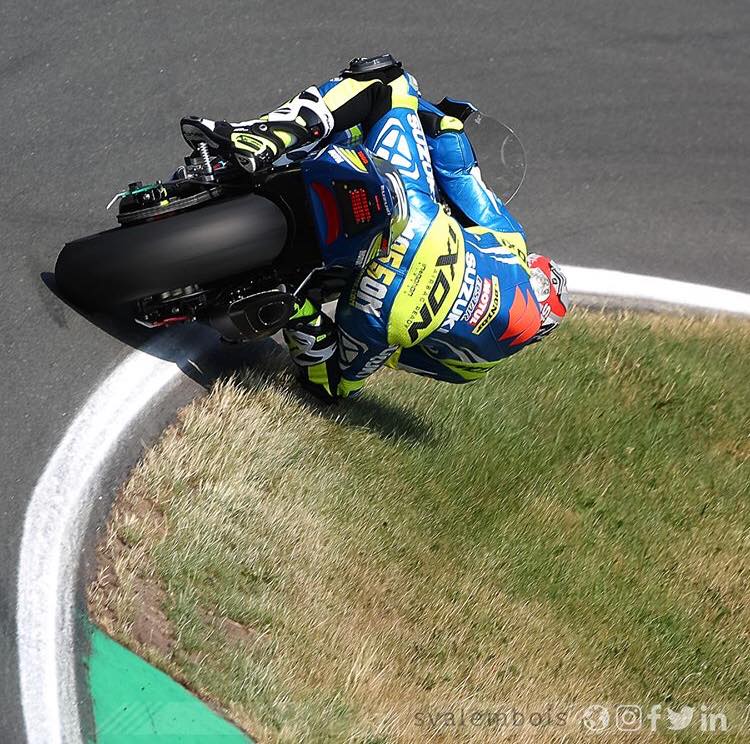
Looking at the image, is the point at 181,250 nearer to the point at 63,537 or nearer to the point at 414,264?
the point at 414,264

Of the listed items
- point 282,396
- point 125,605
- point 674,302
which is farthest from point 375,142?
point 674,302

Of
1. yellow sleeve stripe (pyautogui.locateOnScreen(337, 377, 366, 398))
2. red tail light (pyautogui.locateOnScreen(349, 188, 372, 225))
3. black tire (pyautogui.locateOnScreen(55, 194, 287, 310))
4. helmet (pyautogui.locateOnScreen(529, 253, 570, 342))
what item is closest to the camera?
black tire (pyautogui.locateOnScreen(55, 194, 287, 310))

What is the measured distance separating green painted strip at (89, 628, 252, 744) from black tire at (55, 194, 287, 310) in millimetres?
1696

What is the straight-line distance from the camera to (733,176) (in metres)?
9.84

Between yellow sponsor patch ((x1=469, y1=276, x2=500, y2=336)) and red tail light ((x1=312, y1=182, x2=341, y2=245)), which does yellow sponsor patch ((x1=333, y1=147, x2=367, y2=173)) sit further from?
yellow sponsor patch ((x1=469, y1=276, x2=500, y2=336))

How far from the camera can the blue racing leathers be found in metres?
5.57

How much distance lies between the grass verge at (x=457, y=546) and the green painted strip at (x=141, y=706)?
0.08 meters

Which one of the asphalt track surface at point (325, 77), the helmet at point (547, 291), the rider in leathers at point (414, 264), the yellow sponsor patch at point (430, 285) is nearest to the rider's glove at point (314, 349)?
the rider in leathers at point (414, 264)

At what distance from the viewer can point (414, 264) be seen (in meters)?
5.54

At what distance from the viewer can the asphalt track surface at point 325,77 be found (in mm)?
5812

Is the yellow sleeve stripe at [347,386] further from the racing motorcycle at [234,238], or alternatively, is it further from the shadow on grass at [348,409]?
the racing motorcycle at [234,238]

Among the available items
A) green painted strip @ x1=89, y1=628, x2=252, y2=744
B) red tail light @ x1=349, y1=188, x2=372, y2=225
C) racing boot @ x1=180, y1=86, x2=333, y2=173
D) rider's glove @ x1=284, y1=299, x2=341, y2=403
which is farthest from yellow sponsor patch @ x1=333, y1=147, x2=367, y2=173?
green painted strip @ x1=89, y1=628, x2=252, y2=744

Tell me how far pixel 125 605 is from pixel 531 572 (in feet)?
9.30

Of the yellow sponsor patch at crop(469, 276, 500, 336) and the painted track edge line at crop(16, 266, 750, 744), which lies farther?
the yellow sponsor patch at crop(469, 276, 500, 336)
